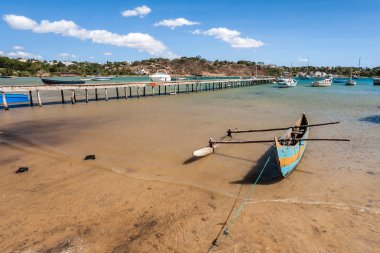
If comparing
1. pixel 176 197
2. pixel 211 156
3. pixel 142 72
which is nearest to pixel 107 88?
pixel 211 156

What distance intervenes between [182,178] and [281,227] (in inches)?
151

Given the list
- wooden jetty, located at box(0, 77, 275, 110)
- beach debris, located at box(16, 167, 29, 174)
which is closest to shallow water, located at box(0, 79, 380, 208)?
beach debris, located at box(16, 167, 29, 174)

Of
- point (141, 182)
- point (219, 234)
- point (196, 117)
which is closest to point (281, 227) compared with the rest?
point (219, 234)

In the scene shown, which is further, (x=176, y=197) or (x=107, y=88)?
(x=107, y=88)

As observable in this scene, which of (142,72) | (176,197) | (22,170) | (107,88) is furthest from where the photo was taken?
(142,72)

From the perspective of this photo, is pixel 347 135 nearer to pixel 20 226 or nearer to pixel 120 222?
pixel 120 222

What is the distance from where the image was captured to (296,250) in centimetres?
539

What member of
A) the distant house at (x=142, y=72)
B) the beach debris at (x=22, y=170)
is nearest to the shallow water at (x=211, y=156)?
the beach debris at (x=22, y=170)

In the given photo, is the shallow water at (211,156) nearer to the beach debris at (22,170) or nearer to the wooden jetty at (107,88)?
the beach debris at (22,170)

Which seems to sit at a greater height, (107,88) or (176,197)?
(107,88)

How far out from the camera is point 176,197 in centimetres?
760

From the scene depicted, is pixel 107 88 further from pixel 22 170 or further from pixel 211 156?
pixel 211 156

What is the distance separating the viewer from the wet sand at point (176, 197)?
5641 mm

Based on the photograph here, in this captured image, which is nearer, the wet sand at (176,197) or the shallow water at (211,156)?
the wet sand at (176,197)
